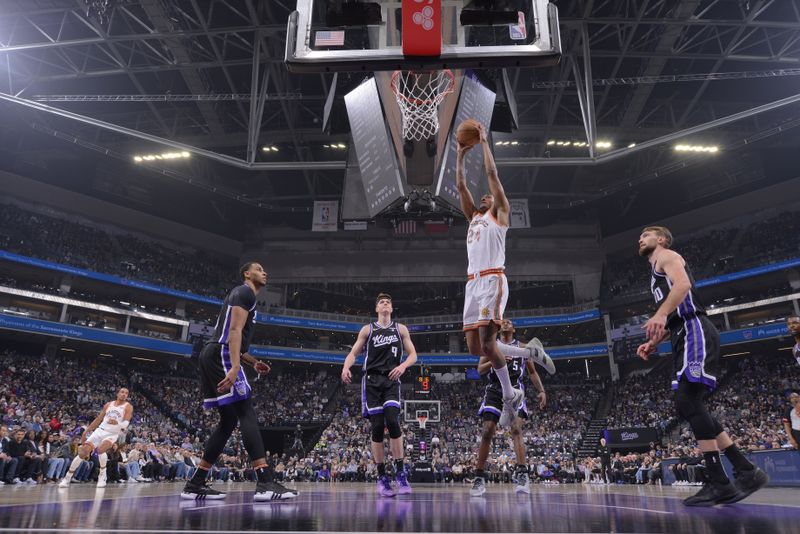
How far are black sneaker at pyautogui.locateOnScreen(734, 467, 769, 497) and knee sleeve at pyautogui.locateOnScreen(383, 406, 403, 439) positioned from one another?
3186 mm

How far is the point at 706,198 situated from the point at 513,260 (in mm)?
12601

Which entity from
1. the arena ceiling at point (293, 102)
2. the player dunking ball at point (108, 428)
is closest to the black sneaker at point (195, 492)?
the player dunking ball at point (108, 428)

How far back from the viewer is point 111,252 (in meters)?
31.8

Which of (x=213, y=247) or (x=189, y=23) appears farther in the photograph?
(x=213, y=247)

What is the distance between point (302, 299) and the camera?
134ft

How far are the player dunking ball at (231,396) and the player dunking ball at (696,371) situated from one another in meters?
3.29

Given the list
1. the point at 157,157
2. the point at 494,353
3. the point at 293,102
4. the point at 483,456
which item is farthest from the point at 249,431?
the point at 157,157

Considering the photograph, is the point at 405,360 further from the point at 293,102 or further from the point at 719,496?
the point at 293,102

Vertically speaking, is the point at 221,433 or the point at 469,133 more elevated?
the point at 469,133

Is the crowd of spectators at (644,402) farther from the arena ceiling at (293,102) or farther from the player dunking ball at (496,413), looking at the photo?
the player dunking ball at (496,413)

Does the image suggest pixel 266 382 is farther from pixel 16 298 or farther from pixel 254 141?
pixel 254 141

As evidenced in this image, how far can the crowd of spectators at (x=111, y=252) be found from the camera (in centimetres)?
2828

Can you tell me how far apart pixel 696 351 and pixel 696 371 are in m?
0.15

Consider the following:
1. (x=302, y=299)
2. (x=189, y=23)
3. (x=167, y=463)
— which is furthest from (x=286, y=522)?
(x=302, y=299)
